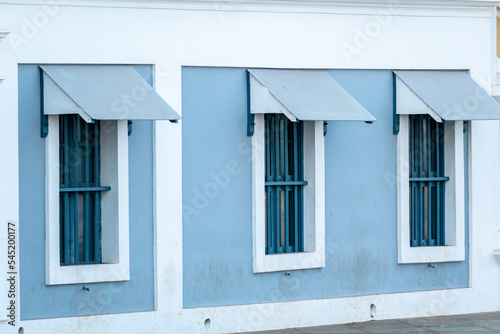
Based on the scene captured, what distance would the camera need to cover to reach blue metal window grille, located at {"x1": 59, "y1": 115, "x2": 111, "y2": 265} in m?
11.5

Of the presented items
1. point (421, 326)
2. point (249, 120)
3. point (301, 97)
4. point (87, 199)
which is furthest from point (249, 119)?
point (421, 326)

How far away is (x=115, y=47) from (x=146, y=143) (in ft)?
3.70

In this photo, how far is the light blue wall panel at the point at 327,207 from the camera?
12.1 metres

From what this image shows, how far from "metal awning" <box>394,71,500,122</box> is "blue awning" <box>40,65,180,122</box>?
10.7ft

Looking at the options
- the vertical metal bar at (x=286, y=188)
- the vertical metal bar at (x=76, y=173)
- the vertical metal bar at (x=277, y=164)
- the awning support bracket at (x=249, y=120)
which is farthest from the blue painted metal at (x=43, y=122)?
the vertical metal bar at (x=286, y=188)

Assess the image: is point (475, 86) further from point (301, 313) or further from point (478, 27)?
point (301, 313)

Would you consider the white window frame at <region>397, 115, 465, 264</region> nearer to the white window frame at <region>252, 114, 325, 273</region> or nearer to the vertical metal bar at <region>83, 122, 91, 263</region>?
the white window frame at <region>252, 114, 325, 273</region>

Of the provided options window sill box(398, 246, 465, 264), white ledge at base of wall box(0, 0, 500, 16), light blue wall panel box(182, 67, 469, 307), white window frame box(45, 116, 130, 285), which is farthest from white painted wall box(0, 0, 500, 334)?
white window frame box(45, 116, 130, 285)

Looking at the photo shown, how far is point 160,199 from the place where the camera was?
468 inches

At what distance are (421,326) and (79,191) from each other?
4.46 meters

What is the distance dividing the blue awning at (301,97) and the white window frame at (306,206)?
14.7 inches

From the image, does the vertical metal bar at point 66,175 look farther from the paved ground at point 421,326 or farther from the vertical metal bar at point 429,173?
the vertical metal bar at point 429,173

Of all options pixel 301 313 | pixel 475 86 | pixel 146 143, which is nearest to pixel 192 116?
pixel 146 143

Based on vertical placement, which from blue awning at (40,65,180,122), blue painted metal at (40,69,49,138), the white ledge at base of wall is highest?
the white ledge at base of wall
